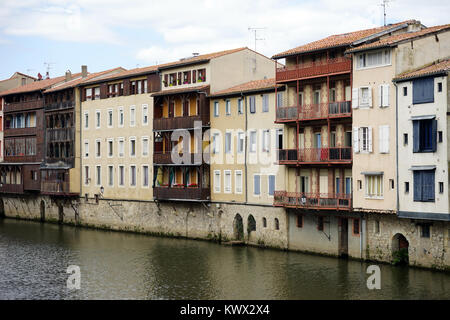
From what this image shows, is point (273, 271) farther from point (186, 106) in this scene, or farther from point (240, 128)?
point (186, 106)

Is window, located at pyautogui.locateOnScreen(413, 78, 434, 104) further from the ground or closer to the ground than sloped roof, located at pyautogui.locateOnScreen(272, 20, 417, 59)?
closer to the ground

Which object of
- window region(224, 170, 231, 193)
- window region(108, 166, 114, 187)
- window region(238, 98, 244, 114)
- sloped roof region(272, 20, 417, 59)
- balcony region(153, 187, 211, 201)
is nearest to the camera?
sloped roof region(272, 20, 417, 59)

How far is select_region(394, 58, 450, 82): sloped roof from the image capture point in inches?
1647

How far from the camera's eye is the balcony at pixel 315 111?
159 ft

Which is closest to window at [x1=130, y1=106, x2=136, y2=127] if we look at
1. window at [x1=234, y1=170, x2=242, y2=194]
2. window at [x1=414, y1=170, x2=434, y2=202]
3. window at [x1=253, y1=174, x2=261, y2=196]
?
window at [x1=234, y1=170, x2=242, y2=194]

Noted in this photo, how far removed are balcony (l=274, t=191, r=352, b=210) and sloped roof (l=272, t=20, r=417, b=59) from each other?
398 inches

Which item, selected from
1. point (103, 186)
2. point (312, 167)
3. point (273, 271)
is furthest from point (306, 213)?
point (103, 186)

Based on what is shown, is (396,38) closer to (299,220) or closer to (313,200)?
(313,200)

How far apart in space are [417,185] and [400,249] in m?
4.62

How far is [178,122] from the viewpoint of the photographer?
62.5 m

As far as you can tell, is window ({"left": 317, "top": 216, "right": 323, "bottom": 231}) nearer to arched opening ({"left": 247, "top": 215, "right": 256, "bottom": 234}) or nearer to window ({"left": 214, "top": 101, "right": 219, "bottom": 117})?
arched opening ({"left": 247, "top": 215, "right": 256, "bottom": 234})

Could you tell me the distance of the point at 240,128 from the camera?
57.9m

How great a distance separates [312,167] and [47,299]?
21.2 meters
